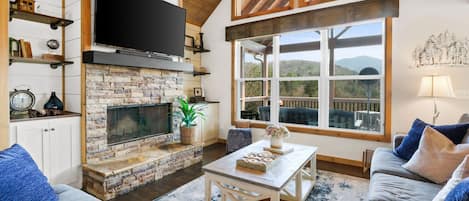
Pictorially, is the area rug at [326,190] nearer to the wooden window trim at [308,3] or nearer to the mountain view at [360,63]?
the mountain view at [360,63]

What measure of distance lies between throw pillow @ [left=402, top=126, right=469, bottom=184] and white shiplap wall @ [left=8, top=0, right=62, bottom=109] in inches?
152

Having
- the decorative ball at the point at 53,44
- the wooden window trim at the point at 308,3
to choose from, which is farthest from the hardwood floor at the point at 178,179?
the wooden window trim at the point at 308,3

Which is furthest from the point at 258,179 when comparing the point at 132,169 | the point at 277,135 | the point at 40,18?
the point at 40,18

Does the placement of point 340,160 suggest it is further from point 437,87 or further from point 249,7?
point 249,7

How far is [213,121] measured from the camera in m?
4.99

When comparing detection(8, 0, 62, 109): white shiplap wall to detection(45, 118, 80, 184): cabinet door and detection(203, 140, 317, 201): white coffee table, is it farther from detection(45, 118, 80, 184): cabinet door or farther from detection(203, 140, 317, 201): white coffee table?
detection(203, 140, 317, 201): white coffee table

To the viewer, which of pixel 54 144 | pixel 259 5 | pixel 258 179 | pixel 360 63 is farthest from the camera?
pixel 259 5

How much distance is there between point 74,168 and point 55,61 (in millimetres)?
1251

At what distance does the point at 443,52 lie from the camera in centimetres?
313

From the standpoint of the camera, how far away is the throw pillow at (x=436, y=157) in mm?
1863

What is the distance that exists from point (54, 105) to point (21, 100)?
30 cm

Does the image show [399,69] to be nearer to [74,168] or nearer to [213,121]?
[213,121]

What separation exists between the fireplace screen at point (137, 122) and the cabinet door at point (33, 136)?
0.69 m

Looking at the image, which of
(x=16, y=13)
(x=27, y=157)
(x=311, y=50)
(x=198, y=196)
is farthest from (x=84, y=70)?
(x=311, y=50)
